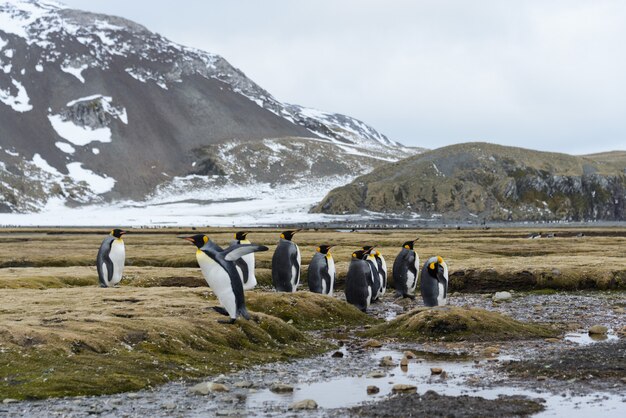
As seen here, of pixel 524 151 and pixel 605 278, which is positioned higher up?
pixel 524 151

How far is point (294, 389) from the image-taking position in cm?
1447

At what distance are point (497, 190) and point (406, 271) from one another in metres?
151

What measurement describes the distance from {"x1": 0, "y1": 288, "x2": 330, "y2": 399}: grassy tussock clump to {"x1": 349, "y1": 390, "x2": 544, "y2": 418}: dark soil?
442cm

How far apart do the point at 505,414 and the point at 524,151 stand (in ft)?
626

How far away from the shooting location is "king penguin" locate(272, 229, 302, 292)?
28.0 metres

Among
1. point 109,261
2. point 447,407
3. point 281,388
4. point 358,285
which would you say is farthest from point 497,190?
point 447,407

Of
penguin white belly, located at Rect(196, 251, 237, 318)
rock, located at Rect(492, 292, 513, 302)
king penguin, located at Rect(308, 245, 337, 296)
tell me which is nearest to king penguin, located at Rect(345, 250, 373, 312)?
king penguin, located at Rect(308, 245, 337, 296)

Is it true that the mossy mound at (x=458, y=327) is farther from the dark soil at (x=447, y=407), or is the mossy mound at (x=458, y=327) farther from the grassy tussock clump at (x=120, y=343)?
the dark soil at (x=447, y=407)

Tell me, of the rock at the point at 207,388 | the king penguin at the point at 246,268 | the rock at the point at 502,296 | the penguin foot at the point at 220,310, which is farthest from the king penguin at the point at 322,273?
the rock at the point at 207,388

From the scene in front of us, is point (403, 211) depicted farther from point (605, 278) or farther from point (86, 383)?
point (86, 383)

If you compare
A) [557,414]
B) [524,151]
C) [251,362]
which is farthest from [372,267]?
[524,151]

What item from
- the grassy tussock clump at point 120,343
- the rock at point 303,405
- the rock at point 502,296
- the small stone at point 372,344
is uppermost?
the grassy tussock clump at point 120,343

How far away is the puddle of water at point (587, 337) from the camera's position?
19.7 m

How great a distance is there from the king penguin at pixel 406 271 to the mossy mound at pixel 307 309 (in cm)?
672
